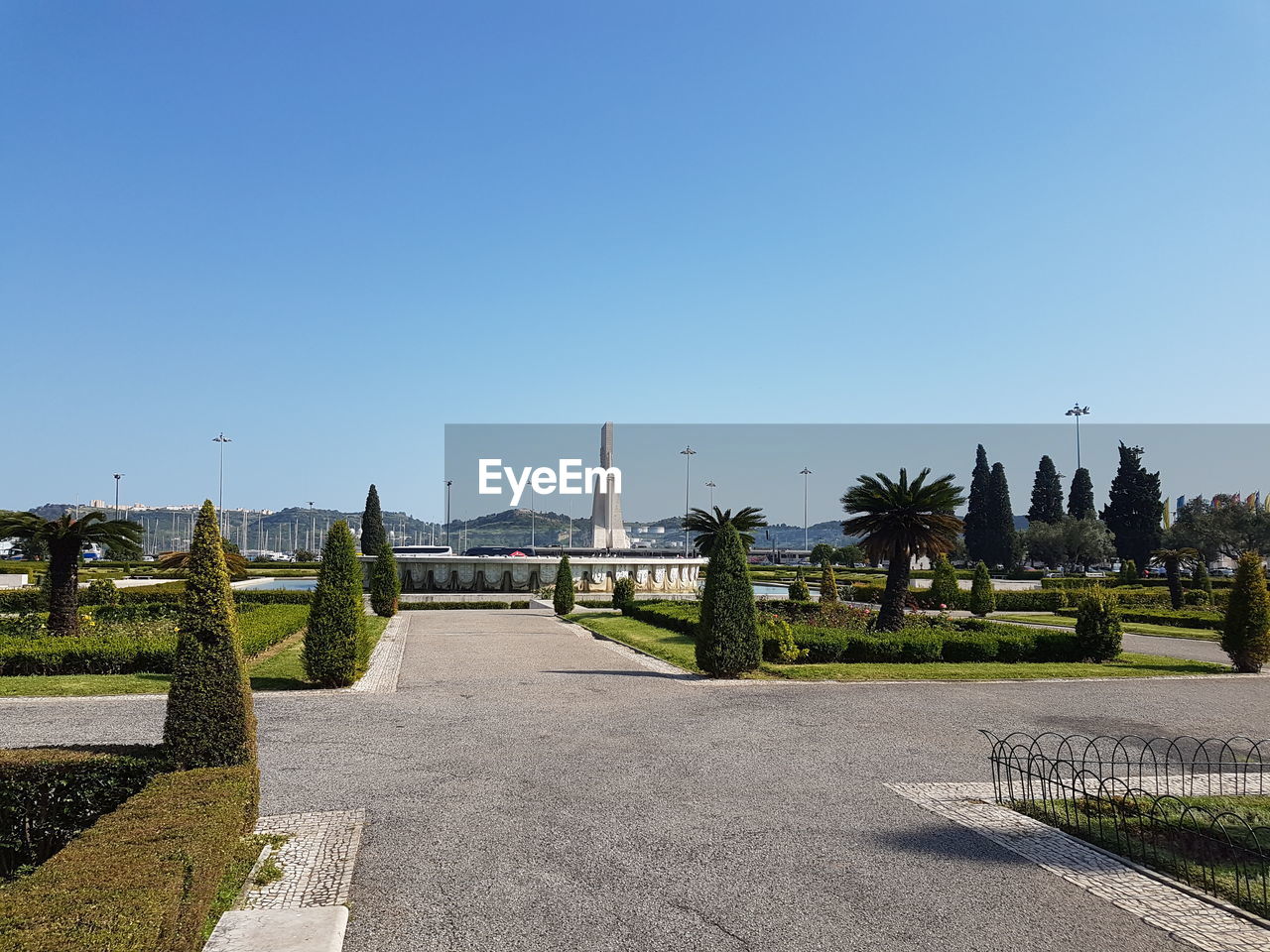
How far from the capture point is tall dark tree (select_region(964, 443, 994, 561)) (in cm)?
7238

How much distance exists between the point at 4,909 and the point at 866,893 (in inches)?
189

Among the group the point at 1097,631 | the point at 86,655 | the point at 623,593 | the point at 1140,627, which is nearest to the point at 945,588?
the point at 1140,627

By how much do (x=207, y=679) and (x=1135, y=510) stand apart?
7055cm

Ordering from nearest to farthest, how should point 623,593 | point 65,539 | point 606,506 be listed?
point 65,539 → point 623,593 → point 606,506

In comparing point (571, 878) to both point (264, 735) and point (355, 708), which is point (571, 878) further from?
point (355, 708)

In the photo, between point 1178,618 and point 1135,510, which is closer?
point 1178,618

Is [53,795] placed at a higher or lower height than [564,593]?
higher

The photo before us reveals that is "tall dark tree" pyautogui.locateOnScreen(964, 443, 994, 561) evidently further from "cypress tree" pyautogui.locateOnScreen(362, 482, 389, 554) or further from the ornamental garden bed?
the ornamental garden bed

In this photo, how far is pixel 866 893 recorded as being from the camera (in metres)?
5.89

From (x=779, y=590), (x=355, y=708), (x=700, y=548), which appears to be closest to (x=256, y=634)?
(x=355, y=708)

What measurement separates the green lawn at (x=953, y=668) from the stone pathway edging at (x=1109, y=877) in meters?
8.08

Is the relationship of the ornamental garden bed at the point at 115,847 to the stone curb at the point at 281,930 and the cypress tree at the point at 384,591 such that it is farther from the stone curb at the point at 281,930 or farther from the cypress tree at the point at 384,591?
the cypress tree at the point at 384,591

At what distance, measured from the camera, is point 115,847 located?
4996mm

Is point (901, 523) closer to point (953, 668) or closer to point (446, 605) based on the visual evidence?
point (953, 668)
